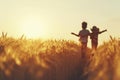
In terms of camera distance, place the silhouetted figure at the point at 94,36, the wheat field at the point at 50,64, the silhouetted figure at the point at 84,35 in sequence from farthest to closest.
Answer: the silhouetted figure at the point at 94,36 < the silhouetted figure at the point at 84,35 < the wheat field at the point at 50,64

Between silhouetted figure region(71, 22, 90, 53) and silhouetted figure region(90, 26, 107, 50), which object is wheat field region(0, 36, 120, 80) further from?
silhouetted figure region(90, 26, 107, 50)

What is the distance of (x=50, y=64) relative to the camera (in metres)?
10.3

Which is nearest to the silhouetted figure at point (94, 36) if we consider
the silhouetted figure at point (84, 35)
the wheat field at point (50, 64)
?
the silhouetted figure at point (84, 35)

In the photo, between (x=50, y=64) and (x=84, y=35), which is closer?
(x=50, y=64)

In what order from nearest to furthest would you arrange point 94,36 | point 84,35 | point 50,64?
point 50,64, point 84,35, point 94,36

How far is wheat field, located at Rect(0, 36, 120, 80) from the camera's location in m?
8.87

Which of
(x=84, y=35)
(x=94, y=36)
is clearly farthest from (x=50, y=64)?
(x=94, y=36)

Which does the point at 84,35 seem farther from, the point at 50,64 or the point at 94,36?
the point at 50,64

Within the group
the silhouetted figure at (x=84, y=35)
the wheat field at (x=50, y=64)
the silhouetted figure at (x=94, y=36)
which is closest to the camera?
the wheat field at (x=50, y=64)

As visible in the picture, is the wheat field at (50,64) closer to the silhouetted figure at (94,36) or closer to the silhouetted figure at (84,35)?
the silhouetted figure at (84,35)

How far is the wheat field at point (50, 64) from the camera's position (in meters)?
8.87

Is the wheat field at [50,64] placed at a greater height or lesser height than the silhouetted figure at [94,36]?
lesser

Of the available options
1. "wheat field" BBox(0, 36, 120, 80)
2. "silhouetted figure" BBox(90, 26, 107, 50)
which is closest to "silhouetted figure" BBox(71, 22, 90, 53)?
"silhouetted figure" BBox(90, 26, 107, 50)

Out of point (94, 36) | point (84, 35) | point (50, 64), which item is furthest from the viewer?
point (94, 36)
